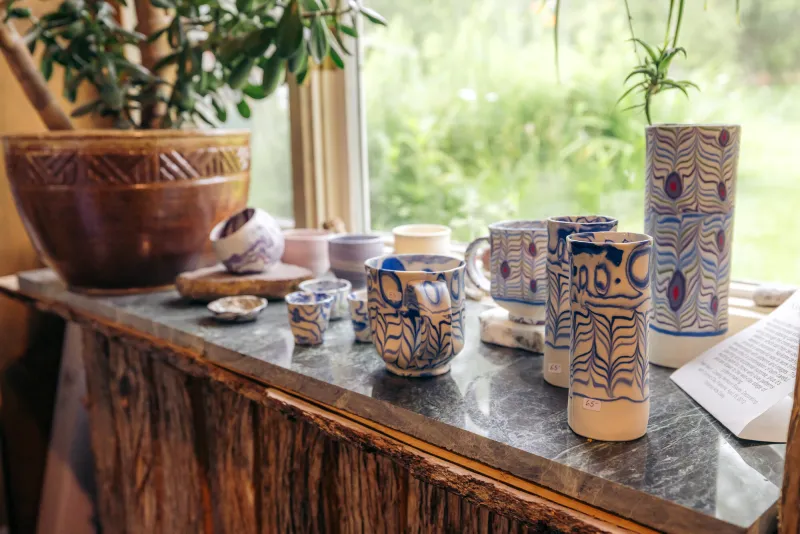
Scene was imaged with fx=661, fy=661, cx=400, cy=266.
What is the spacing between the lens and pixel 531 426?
26.2 inches

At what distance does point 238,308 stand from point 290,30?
0.45 meters

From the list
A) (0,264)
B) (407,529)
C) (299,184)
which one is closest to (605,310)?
(407,529)

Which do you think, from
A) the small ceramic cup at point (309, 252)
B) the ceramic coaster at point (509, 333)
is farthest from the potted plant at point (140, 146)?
the ceramic coaster at point (509, 333)

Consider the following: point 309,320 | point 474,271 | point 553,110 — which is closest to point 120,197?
point 309,320

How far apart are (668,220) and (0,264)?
4.86ft

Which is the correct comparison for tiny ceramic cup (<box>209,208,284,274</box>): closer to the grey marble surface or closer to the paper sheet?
the grey marble surface

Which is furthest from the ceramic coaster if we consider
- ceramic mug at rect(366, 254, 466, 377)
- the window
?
the window

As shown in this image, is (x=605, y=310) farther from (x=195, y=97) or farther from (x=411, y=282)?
(x=195, y=97)

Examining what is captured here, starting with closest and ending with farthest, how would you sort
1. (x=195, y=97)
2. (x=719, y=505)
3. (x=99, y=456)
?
1. (x=719, y=505)
2. (x=195, y=97)
3. (x=99, y=456)

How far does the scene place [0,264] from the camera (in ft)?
5.11

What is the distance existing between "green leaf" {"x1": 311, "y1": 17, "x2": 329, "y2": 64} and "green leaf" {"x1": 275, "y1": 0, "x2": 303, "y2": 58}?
0.08ft

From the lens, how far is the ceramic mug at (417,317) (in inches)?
29.8

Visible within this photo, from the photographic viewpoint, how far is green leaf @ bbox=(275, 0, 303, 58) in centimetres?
98

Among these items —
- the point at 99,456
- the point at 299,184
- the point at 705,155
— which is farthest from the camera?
the point at 299,184
